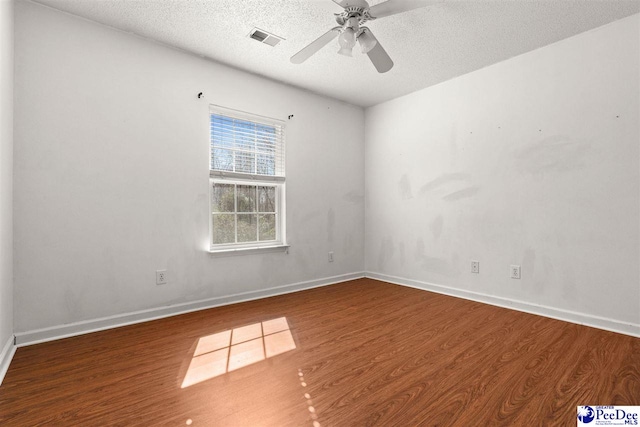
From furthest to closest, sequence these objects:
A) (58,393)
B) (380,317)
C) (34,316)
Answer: (380,317) < (34,316) < (58,393)

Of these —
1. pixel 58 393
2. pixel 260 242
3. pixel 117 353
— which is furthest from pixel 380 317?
pixel 58 393

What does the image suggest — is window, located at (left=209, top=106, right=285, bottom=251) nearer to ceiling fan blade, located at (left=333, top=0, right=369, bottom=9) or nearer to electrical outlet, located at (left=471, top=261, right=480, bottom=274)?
ceiling fan blade, located at (left=333, top=0, right=369, bottom=9)

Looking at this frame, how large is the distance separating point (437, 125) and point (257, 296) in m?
2.98

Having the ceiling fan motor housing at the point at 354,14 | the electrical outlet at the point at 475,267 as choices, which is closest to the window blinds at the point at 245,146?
the ceiling fan motor housing at the point at 354,14

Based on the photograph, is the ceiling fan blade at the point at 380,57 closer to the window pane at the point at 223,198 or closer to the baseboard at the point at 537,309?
the window pane at the point at 223,198

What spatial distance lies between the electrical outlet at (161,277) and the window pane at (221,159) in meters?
1.16

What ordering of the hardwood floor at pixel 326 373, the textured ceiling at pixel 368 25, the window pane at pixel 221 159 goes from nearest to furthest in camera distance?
the hardwood floor at pixel 326 373, the textured ceiling at pixel 368 25, the window pane at pixel 221 159

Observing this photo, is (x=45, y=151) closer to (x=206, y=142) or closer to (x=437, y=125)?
(x=206, y=142)

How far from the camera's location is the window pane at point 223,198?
3.40 meters

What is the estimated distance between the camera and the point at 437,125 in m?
3.93

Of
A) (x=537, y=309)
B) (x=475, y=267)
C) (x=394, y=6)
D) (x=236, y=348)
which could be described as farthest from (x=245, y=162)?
(x=537, y=309)

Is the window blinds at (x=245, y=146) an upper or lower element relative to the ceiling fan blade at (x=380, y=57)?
lower

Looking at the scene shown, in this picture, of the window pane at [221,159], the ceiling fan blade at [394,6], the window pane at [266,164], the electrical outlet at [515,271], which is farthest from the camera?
the window pane at [266,164]

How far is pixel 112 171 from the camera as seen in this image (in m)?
2.72
